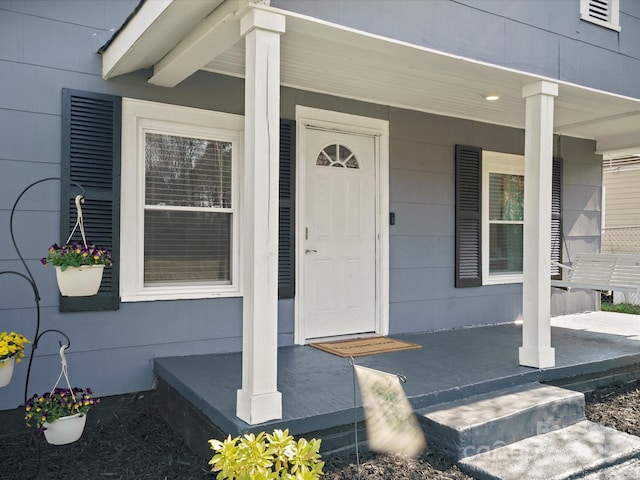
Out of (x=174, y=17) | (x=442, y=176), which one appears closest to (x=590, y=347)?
(x=442, y=176)

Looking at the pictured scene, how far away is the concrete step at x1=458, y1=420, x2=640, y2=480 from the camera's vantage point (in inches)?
108

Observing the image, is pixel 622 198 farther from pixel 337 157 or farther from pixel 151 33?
pixel 151 33

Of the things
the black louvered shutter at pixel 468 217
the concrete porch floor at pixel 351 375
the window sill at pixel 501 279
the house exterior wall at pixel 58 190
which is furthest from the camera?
the window sill at pixel 501 279

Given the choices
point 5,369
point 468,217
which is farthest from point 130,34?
point 468,217

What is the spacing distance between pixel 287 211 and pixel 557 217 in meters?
3.63

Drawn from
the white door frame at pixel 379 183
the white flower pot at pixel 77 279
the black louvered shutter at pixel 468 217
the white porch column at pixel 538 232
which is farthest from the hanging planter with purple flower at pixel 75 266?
the black louvered shutter at pixel 468 217

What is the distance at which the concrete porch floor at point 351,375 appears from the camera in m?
2.89

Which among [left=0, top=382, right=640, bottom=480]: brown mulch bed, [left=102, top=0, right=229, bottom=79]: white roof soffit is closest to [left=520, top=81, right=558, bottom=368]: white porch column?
[left=0, top=382, right=640, bottom=480]: brown mulch bed

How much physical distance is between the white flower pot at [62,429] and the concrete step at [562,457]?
2033 millimetres

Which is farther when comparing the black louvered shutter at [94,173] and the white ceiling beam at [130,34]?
the black louvered shutter at [94,173]

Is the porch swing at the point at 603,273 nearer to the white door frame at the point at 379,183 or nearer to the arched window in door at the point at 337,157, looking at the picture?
the white door frame at the point at 379,183

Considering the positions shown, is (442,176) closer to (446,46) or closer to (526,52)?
(526,52)

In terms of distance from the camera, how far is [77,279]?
288cm

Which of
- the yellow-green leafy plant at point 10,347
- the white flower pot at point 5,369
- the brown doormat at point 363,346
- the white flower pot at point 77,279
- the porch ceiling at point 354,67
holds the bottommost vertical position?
the brown doormat at point 363,346
